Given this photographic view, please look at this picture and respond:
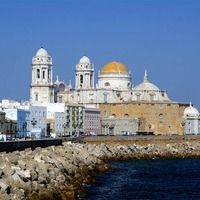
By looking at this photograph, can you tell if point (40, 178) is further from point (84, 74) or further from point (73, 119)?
point (84, 74)

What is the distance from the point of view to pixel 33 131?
78438mm

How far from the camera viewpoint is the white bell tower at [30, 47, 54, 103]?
9900cm

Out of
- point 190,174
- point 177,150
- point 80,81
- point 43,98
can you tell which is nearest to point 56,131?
point 43,98

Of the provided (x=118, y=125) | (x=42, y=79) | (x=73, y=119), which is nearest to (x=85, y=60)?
(x=42, y=79)

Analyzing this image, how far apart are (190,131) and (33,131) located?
3185cm

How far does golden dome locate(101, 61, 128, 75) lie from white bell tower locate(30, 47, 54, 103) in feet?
39.1

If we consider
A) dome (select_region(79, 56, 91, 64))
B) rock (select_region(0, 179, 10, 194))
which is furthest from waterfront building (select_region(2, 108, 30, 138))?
rock (select_region(0, 179, 10, 194))

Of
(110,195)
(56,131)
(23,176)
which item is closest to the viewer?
(23,176)

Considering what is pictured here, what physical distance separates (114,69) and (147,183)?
74.5 m

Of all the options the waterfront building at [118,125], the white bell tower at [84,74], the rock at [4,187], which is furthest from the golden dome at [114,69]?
the rock at [4,187]

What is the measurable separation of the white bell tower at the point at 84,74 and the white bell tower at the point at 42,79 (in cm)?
690

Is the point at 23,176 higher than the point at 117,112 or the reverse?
the reverse

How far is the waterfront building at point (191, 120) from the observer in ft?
348

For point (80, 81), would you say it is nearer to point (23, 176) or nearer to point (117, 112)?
point (117, 112)
